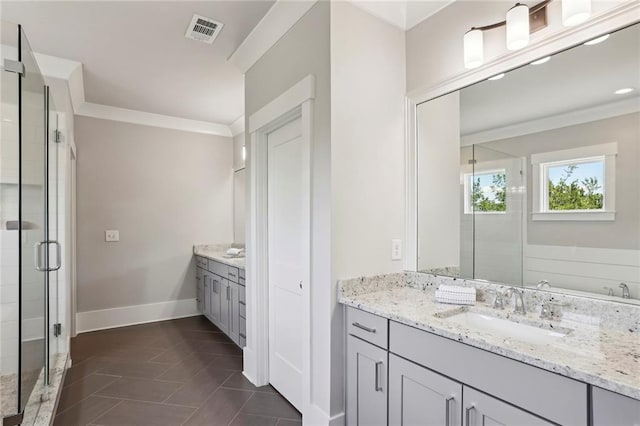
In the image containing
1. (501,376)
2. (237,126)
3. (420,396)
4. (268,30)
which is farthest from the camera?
(237,126)

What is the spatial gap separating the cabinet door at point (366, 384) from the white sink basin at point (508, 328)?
1.41ft

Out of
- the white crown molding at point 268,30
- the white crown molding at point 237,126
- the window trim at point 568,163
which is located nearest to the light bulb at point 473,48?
the window trim at point 568,163

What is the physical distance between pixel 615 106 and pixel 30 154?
3113 millimetres

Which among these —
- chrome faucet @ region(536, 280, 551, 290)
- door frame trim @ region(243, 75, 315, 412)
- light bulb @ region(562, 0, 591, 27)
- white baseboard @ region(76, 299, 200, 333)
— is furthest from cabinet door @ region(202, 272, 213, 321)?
light bulb @ region(562, 0, 591, 27)

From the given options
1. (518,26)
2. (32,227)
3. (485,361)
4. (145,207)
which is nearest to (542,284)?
(485,361)

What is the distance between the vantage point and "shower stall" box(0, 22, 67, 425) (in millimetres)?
1790

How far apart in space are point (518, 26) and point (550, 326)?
4.49 ft

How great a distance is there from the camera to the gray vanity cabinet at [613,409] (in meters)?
0.94

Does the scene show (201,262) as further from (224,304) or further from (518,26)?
(518,26)

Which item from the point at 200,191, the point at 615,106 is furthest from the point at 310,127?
the point at 200,191

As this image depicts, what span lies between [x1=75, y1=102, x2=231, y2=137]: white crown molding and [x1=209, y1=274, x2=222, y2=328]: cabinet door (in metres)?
2.13

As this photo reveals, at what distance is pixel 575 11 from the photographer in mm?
1416

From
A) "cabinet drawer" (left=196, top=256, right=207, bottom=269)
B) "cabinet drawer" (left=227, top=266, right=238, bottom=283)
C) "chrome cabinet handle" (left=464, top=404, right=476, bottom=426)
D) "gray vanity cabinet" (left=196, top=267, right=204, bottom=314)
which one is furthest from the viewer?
"gray vanity cabinet" (left=196, top=267, right=204, bottom=314)

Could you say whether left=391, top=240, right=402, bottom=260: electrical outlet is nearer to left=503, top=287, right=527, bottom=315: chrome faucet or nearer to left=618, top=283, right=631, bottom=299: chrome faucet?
left=503, top=287, right=527, bottom=315: chrome faucet
